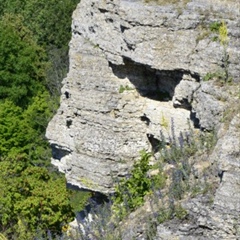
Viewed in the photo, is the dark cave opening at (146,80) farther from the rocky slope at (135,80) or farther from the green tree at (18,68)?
the green tree at (18,68)

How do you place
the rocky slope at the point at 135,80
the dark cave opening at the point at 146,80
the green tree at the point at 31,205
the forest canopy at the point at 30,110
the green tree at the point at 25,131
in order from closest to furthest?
the rocky slope at the point at 135,80
the dark cave opening at the point at 146,80
the green tree at the point at 31,205
the forest canopy at the point at 30,110
the green tree at the point at 25,131

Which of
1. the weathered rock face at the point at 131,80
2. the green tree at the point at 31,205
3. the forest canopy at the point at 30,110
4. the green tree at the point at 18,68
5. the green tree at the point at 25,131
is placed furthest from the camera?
the green tree at the point at 18,68

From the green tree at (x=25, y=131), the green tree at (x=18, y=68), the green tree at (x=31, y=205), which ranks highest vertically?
the green tree at (x=18, y=68)

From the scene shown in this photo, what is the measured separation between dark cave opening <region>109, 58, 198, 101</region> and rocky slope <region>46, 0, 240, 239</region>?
1.0 inches

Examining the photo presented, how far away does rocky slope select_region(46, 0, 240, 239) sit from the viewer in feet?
43.1

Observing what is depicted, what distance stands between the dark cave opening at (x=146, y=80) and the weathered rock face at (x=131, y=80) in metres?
0.03

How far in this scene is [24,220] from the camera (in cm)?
1983

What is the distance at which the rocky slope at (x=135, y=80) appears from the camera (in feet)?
43.1

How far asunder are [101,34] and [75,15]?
180 centimetres

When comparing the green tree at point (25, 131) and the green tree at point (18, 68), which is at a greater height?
the green tree at point (18, 68)

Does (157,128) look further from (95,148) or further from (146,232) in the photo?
(146,232)

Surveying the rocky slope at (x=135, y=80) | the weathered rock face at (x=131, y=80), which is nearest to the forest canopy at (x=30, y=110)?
the weathered rock face at (x=131, y=80)

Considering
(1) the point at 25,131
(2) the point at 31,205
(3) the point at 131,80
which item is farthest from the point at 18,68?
(3) the point at 131,80

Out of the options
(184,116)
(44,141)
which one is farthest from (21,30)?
(184,116)
